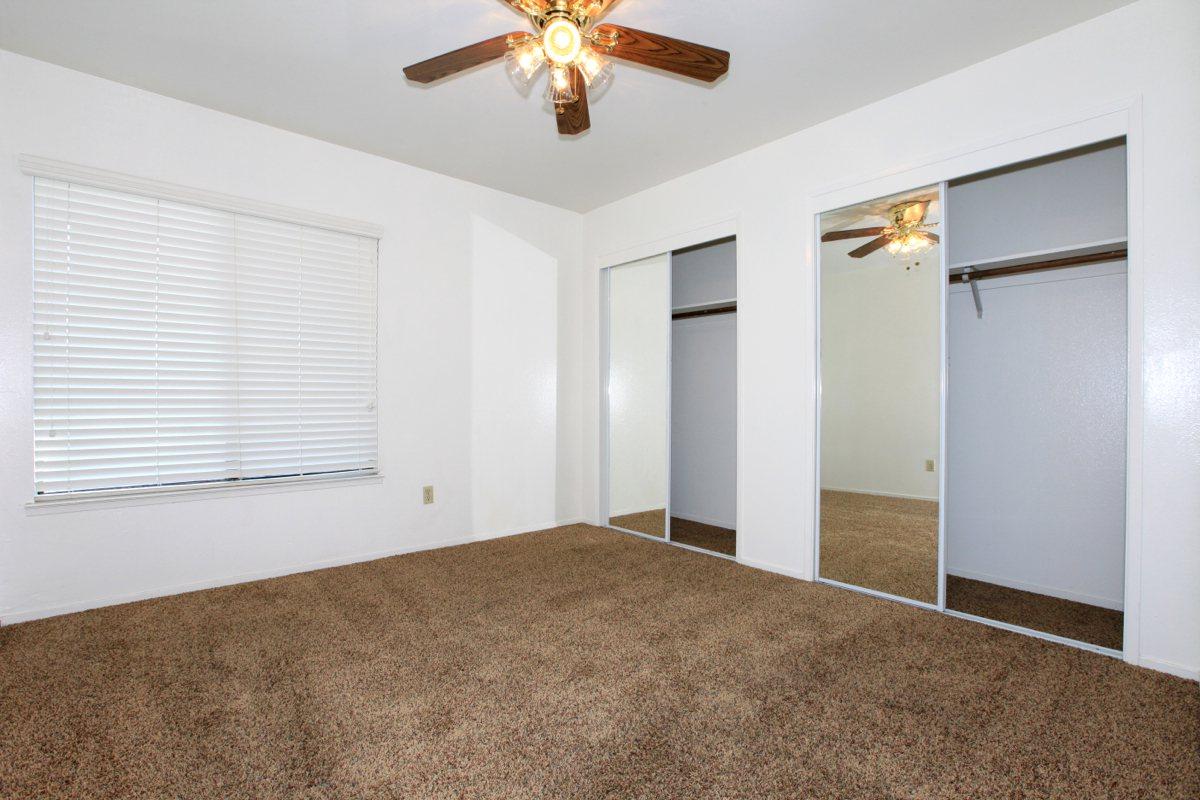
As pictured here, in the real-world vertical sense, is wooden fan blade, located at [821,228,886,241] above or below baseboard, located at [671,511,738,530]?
above

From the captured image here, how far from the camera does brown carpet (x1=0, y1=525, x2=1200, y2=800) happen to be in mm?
1514

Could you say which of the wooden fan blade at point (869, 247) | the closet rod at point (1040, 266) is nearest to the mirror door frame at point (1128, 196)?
the wooden fan blade at point (869, 247)

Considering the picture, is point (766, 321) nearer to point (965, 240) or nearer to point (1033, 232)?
point (965, 240)

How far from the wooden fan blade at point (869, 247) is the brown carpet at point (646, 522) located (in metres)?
2.16

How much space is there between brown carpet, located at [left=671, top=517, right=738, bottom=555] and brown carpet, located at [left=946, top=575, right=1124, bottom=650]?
130 cm

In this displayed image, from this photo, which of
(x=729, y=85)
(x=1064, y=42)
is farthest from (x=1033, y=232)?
(x=729, y=85)

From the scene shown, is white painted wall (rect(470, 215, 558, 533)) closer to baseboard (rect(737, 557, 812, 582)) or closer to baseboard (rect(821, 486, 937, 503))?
baseboard (rect(737, 557, 812, 582))

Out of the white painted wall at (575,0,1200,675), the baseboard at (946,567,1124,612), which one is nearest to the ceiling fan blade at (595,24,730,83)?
the white painted wall at (575,0,1200,675)

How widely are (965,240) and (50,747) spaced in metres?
Result: 4.23

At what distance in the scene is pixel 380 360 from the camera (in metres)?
3.67

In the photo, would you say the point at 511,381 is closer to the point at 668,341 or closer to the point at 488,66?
the point at 668,341

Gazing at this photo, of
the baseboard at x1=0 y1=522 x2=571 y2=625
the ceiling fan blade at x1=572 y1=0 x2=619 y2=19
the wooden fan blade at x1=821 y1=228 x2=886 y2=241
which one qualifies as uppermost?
the ceiling fan blade at x1=572 y1=0 x2=619 y2=19

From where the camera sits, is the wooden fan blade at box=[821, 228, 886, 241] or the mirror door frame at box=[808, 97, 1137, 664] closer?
the mirror door frame at box=[808, 97, 1137, 664]

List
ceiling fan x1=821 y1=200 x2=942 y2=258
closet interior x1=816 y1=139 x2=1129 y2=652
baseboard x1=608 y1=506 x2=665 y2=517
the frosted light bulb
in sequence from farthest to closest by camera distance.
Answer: baseboard x1=608 y1=506 x2=665 y2=517
ceiling fan x1=821 y1=200 x2=942 y2=258
closet interior x1=816 y1=139 x2=1129 y2=652
the frosted light bulb
